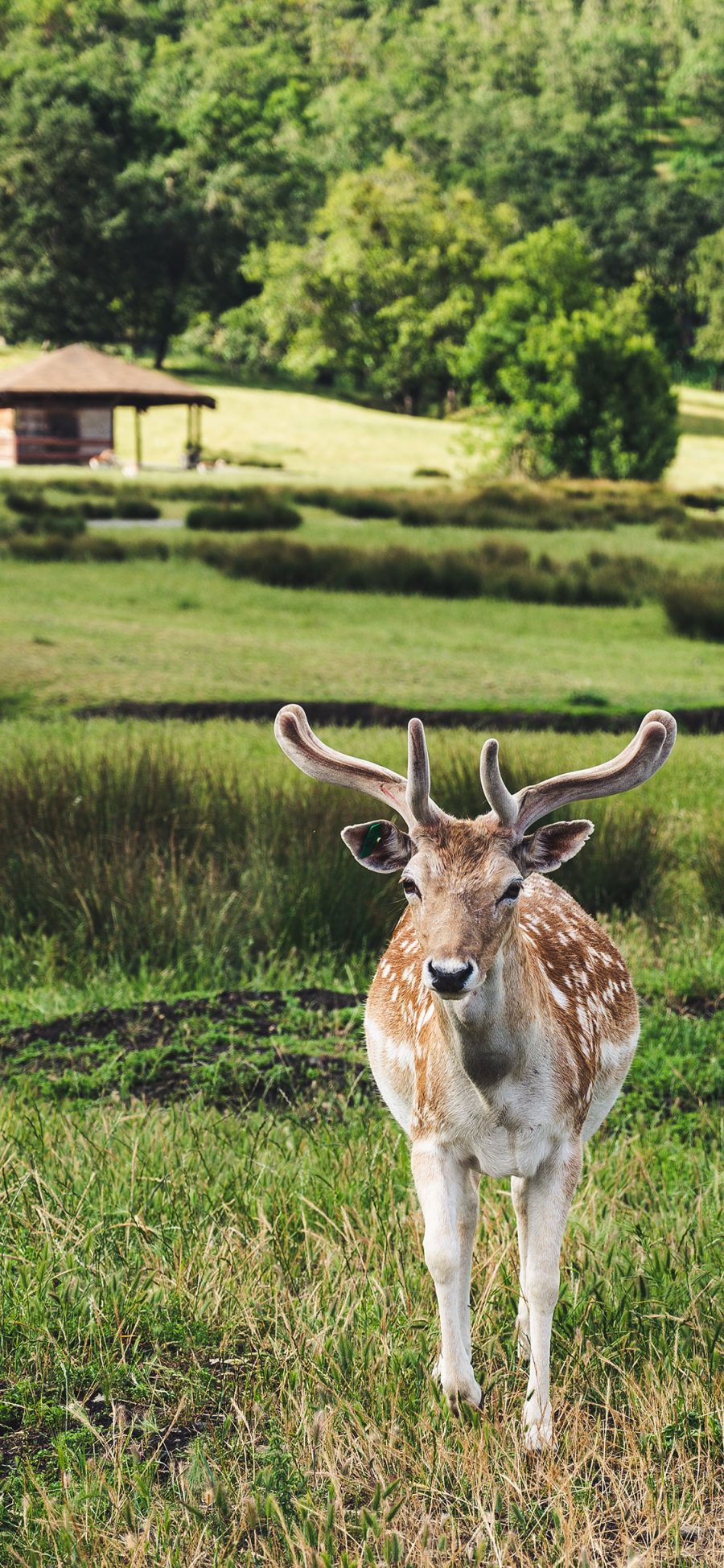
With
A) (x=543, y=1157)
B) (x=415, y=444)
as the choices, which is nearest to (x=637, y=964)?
(x=543, y=1157)

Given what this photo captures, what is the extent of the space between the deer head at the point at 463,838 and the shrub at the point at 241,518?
20823mm

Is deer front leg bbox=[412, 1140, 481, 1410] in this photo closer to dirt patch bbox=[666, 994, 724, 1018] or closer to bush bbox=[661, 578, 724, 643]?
dirt patch bbox=[666, 994, 724, 1018]

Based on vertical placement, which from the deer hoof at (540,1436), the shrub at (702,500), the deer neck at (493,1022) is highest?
the deer neck at (493,1022)

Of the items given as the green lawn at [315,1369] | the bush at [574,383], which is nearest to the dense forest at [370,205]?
the bush at [574,383]

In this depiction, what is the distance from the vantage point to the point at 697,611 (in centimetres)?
1614

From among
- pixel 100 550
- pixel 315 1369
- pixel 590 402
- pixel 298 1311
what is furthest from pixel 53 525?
pixel 590 402

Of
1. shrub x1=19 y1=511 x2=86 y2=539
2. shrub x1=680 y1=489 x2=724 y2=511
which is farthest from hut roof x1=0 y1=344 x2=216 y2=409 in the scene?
shrub x1=19 y1=511 x2=86 y2=539

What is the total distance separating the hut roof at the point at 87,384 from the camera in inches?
1399

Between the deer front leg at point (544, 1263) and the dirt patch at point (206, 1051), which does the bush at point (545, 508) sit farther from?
the deer front leg at point (544, 1263)

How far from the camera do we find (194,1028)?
4.90m

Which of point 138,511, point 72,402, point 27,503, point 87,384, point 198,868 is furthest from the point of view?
point 72,402

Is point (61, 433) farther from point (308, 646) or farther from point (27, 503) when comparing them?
point (308, 646)

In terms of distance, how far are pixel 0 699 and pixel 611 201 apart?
5412 cm

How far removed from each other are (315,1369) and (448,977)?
3.50 ft
